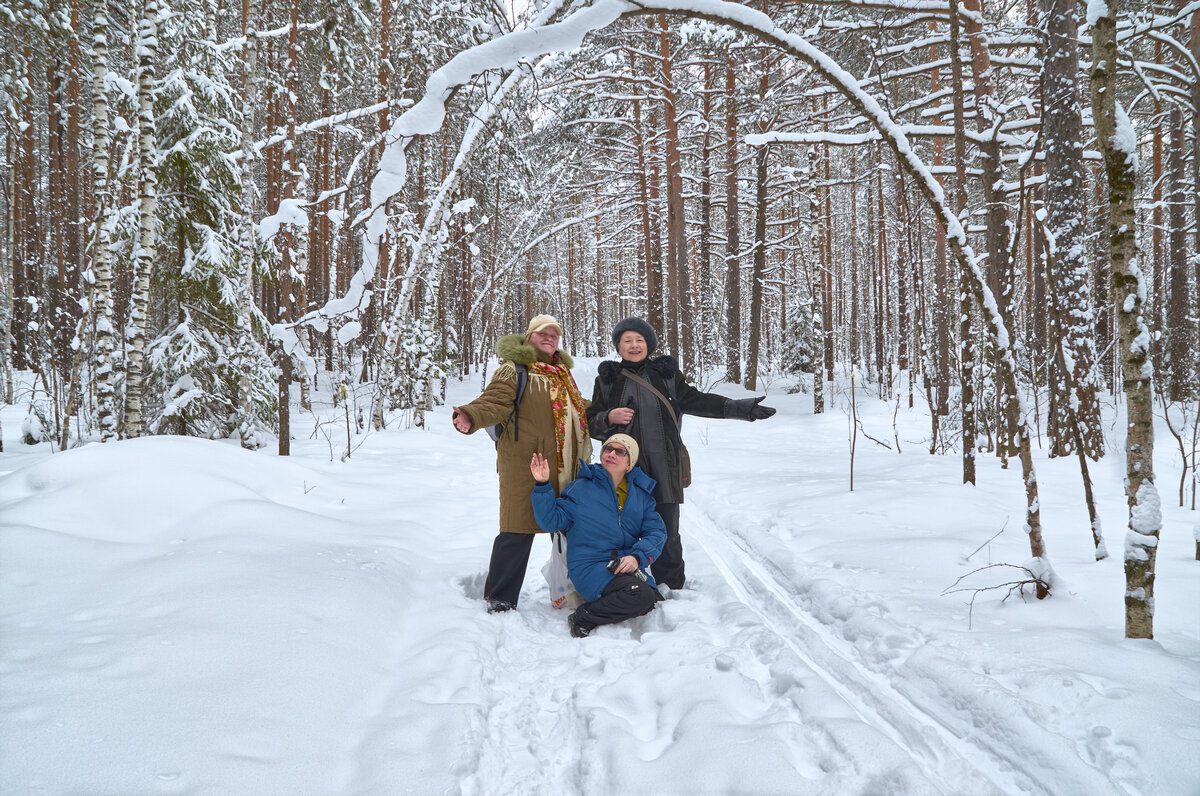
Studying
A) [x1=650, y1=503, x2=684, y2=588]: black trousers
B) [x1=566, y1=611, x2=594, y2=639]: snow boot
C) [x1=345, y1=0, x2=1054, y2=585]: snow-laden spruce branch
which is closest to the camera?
[x1=345, y1=0, x2=1054, y2=585]: snow-laden spruce branch

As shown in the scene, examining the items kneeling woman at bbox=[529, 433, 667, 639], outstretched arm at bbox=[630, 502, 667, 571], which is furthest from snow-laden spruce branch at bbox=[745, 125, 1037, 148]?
outstretched arm at bbox=[630, 502, 667, 571]

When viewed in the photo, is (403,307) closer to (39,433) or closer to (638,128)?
(39,433)

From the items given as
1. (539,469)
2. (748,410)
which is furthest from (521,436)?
(748,410)

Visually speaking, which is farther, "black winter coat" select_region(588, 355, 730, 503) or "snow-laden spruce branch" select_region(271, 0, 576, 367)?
"black winter coat" select_region(588, 355, 730, 503)

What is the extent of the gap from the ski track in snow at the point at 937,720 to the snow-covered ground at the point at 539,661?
11 millimetres

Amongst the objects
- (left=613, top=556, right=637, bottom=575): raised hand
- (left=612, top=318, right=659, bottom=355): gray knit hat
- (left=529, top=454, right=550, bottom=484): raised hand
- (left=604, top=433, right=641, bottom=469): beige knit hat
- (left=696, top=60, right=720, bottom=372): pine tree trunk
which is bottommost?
(left=613, top=556, right=637, bottom=575): raised hand

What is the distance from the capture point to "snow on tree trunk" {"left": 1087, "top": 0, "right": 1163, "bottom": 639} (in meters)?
2.46

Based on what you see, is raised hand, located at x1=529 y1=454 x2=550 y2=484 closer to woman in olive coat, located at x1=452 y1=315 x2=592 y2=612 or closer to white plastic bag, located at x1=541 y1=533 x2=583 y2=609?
woman in olive coat, located at x1=452 y1=315 x2=592 y2=612

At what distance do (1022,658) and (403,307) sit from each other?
957 cm

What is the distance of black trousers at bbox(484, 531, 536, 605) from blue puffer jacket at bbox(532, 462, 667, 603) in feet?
1.00

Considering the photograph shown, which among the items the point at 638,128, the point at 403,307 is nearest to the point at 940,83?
the point at 638,128

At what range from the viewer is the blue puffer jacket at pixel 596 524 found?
348 centimetres

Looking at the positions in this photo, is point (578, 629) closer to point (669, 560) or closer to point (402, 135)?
point (669, 560)

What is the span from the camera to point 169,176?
8.51 meters
